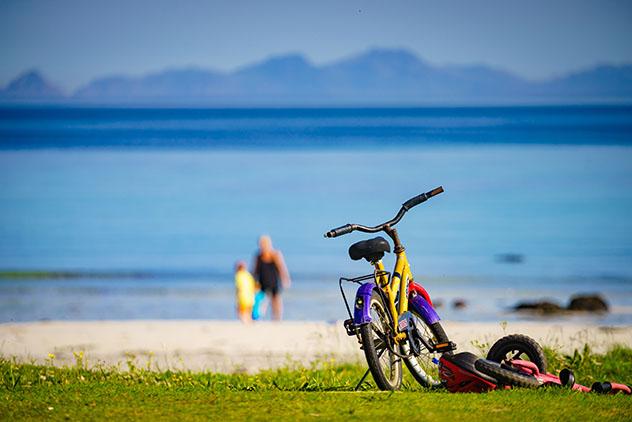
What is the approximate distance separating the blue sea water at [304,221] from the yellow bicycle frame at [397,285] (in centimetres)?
1399

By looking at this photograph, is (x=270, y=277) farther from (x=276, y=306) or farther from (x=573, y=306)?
(x=573, y=306)

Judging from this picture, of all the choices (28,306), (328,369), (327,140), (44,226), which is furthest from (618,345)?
(327,140)

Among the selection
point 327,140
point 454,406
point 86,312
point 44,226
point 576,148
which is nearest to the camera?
point 454,406

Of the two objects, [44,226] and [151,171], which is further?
[151,171]

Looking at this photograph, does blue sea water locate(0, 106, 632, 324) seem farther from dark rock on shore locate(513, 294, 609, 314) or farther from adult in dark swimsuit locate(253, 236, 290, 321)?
adult in dark swimsuit locate(253, 236, 290, 321)

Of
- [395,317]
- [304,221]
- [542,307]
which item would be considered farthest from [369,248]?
[304,221]

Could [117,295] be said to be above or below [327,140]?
below

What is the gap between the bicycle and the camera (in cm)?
906

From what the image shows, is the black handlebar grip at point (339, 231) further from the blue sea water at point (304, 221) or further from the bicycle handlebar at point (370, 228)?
the blue sea water at point (304, 221)

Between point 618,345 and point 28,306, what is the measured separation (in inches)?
598

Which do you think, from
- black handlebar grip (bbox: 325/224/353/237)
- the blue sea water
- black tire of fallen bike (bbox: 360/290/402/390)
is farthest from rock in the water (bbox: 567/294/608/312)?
black handlebar grip (bbox: 325/224/353/237)

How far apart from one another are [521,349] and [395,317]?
1.03m

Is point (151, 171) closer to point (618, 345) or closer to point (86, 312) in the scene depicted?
point (86, 312)

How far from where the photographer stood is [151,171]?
81.8 m
